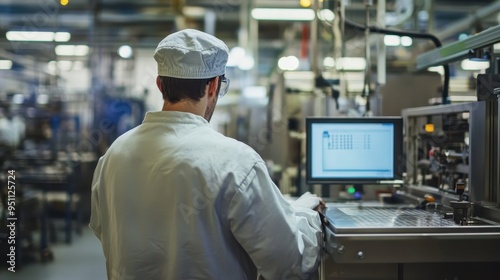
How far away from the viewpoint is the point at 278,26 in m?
7.26

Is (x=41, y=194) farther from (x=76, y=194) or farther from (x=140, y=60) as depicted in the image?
(x=140, y=60)

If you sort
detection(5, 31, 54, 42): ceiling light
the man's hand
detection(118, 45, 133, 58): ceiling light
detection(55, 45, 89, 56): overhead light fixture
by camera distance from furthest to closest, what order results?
1. detection(55, 45, 89, 56): overhead light fixture
2. detection(118, 45, 133, 58): ceiling light
3. detection(5, 31, 54, 42): ceiling light
4. the man's hand

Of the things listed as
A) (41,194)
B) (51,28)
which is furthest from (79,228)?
(51,28)

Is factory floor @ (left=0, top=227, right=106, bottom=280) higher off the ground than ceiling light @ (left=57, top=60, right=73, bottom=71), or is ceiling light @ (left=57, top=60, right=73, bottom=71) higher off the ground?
ceiling light @ (left=57, top=60, right=73, bottom=71)

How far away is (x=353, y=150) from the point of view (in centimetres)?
177

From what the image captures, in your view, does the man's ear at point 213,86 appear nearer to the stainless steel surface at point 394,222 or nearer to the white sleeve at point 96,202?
the white sleeve at point 96,202

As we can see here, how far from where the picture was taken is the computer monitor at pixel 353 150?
1752 millimetres

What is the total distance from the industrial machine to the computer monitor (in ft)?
0.09

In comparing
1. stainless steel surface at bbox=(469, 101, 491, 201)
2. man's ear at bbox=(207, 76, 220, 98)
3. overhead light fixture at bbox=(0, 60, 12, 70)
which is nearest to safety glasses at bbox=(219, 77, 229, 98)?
man's ear at bbox=(207, 76, 220, 98)

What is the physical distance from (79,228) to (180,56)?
4614 millimetres

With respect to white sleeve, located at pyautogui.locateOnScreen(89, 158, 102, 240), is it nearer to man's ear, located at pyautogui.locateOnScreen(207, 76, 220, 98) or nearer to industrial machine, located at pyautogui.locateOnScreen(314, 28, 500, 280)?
man's ear, located at pyautogui.locateOnScreen(207, 76, 220, 98)

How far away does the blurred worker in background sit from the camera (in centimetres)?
113

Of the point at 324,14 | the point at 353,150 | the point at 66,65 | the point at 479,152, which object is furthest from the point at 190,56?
the point at 66,65

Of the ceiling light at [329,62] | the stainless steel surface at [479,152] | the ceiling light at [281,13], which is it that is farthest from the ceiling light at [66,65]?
the stainless steel surface at [479,152]
